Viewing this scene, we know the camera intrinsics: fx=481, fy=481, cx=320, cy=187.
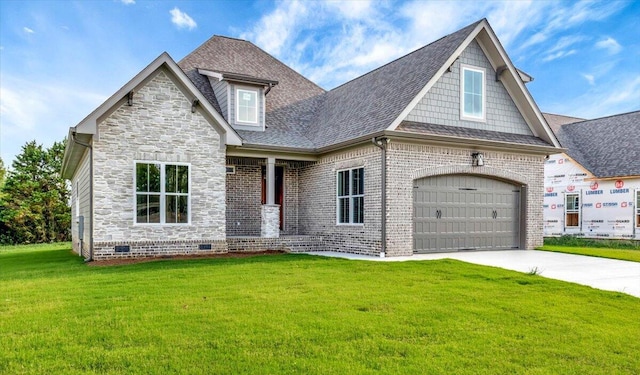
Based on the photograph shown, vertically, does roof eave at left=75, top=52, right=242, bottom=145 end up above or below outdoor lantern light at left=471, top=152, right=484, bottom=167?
above

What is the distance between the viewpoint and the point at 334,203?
50.0 feet

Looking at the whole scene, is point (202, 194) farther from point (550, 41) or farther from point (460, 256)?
point (550, 41)

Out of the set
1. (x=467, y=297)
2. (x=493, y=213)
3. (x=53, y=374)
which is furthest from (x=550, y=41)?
(x=53, y=374)

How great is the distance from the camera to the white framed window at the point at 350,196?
14.2 m

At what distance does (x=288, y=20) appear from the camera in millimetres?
21656

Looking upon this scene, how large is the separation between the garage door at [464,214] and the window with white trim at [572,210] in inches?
355

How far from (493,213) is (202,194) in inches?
356

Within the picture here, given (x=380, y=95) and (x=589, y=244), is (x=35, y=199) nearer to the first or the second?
(x=380, y=95)

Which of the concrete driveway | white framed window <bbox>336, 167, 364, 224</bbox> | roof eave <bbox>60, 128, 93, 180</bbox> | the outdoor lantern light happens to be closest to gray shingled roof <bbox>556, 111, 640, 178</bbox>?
the concrete driveway

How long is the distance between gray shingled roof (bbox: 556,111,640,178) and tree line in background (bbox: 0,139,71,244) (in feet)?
96.3

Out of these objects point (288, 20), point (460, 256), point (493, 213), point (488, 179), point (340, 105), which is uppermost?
point (288, 20)

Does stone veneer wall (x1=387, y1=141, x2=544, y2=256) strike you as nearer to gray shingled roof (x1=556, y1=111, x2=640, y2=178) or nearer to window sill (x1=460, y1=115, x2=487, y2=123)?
window sill (x1=460, y1=115, x2=487, y2=123)

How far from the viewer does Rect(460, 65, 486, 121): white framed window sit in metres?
14.6

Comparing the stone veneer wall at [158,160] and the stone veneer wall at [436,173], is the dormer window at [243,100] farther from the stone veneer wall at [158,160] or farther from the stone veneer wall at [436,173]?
the stone veneer wall at [436,173]
